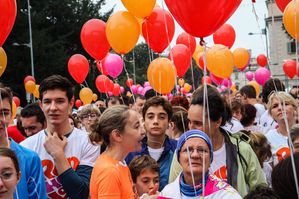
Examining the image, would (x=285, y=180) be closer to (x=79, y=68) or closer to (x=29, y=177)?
(x=29, y=177)

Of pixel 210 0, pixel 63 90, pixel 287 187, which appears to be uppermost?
pixel 210 0

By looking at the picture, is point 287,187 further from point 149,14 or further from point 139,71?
point 139,71

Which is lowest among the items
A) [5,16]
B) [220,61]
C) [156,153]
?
[156,153]

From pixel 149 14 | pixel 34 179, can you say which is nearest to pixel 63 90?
pixel 34 179

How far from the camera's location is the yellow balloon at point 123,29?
634 cm

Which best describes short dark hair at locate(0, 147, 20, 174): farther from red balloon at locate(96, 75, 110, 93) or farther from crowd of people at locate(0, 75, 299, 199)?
red balloon at locate(96, 75, 110, 93)

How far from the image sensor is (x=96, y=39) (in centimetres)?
776

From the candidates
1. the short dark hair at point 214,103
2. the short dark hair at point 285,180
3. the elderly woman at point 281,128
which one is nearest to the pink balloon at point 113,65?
the elderly woman at point 281,128

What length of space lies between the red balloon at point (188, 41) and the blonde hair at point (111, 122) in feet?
16.4

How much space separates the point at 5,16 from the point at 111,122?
1452 mm

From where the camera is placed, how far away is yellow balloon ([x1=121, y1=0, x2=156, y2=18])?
583 cm

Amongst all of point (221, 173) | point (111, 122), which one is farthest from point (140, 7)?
point (221, 173)

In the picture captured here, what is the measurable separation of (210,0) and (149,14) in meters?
3.19

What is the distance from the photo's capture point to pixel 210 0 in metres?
2.98
